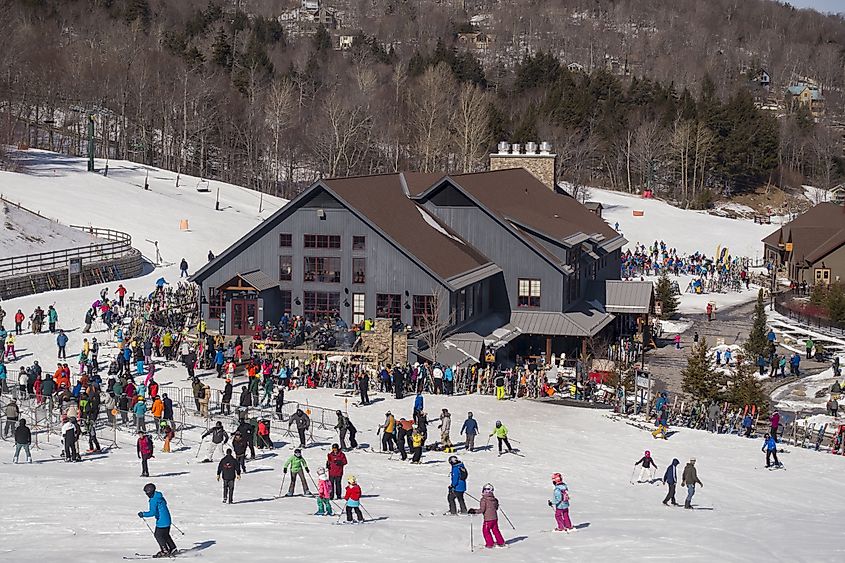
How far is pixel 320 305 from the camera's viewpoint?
47.6 meters

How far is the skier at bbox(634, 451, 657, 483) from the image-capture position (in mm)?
28891

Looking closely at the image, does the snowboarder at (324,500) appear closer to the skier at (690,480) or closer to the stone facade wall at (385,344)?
the skier at (690,480)

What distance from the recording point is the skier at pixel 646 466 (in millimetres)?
28891

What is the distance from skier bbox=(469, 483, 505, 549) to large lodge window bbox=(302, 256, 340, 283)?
26.0 metres

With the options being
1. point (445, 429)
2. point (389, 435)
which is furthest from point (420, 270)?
point (389, 435)

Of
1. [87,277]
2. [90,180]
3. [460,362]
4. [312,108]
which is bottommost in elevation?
[460,362]

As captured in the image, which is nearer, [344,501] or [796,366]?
[344,501]

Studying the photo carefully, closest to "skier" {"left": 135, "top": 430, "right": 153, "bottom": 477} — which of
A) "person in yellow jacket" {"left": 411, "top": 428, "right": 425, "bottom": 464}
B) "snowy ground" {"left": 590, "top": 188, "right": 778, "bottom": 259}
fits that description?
"person in yellow jacket" {"left": 411, "top": 428, "right": 425, "bottom": 464}

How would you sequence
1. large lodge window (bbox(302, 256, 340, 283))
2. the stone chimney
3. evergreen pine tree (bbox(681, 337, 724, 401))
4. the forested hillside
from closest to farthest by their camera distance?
evergreen pine tree (bbox(681, 337, 724, 401)) < large lodge window (bbox(302, 256, 340, 283)) < the stone chimney < the forested hillside

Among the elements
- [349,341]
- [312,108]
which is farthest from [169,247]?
[312,108]

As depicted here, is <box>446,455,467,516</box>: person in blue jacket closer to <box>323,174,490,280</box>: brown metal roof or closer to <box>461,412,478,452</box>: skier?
<box>461,412,478,452</box>: skier

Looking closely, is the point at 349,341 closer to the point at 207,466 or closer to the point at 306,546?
the point at 207,466

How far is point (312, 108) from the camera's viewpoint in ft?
404

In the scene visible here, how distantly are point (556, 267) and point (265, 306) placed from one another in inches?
460
